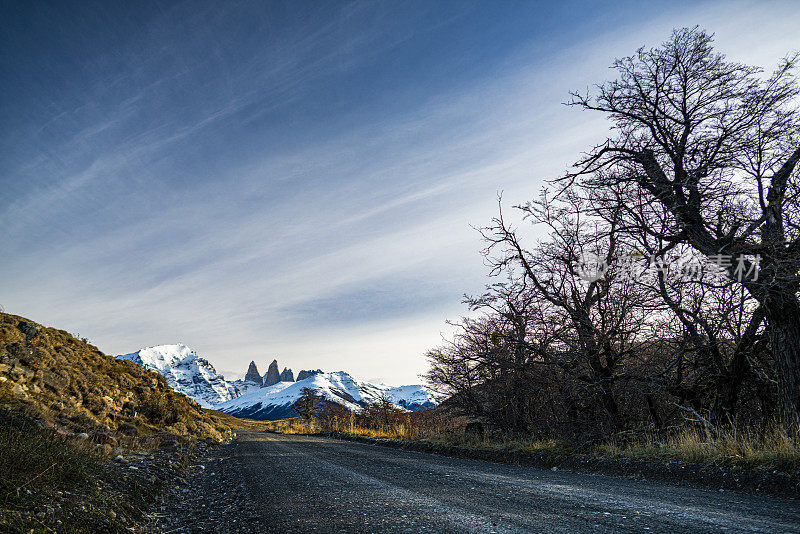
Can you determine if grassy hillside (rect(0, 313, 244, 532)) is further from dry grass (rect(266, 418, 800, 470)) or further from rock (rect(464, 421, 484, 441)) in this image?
rock (rect(464, 421, 484, 441))

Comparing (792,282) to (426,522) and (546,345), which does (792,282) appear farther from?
(426,522)

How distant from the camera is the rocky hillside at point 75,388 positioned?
837 cm

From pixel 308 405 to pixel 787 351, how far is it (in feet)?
108

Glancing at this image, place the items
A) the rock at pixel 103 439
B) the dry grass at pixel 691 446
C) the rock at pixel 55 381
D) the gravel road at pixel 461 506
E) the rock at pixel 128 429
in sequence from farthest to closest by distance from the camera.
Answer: the rock at pixel 128 429 → the rock at pixel 55 381 → the rock at pixel 103 439 → the dry grass at pixel 691 446 → the gravel road at pixel 461 506

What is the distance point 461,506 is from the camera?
3920 mm

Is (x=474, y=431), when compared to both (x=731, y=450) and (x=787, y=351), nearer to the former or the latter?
(x=731, y=450)

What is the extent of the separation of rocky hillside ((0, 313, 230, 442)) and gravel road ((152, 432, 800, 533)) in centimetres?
455

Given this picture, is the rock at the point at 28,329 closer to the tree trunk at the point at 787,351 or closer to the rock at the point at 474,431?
the rock at the point at 474,431

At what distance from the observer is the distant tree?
3291 cm

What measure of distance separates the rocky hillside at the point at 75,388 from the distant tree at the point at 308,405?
56.0 ft

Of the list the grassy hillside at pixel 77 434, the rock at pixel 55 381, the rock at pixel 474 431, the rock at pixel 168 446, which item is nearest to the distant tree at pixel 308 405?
the grassy hillside at pixel 77 434

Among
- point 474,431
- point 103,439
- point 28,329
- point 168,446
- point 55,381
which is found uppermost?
point 28,329

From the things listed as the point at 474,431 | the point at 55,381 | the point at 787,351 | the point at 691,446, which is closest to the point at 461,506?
the point at 691,446

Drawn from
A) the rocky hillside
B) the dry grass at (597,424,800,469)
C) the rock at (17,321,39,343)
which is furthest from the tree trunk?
the rock at (17,321,39,343)
